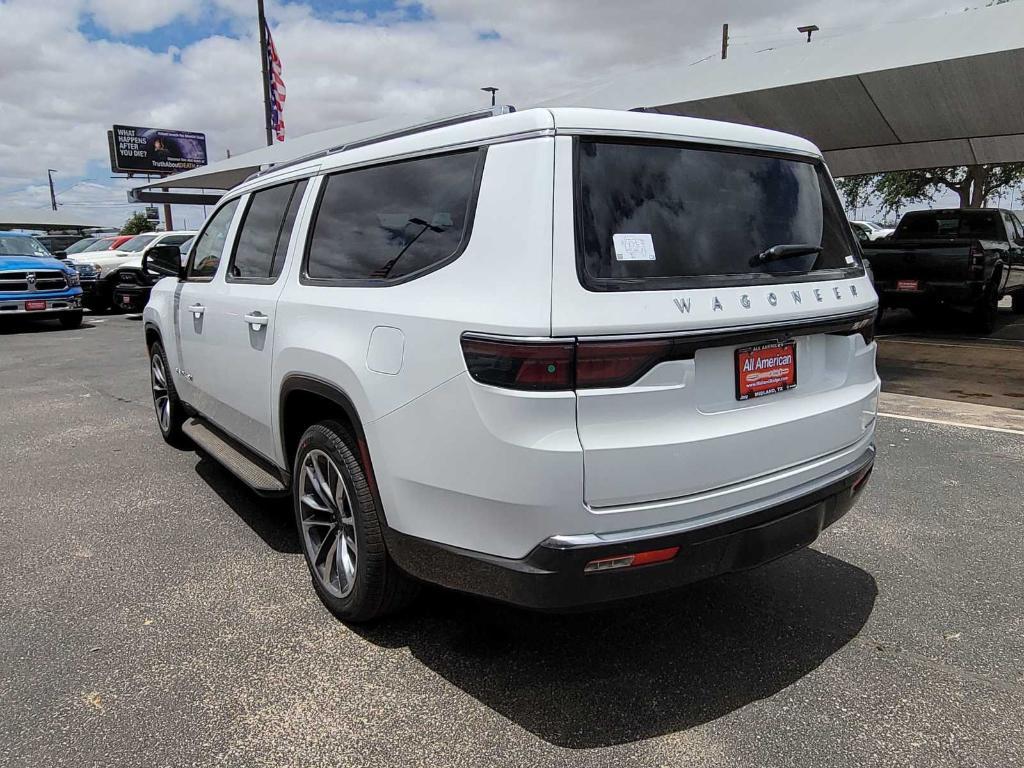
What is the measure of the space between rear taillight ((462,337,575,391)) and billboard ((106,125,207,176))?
6014 cm

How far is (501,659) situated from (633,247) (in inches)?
62.5

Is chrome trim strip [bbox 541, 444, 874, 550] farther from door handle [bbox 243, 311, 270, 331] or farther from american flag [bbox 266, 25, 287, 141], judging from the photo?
american flag [bbox 266, 25, 287, 141]

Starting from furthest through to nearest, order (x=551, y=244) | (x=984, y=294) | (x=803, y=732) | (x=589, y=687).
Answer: (x=984, y=294) → (x=589, y=687) → (x=803, y=732) → (x=551, y=244)

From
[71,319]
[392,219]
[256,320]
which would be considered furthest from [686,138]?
[71,319]

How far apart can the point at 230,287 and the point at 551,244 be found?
233 centimetres

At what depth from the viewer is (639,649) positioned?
9.36ft

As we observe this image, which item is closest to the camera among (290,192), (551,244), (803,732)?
(551,244)

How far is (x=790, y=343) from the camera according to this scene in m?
2.52

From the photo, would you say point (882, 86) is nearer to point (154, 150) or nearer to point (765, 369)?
point (765, 369)

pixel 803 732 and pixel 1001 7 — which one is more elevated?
pixel 1001 7

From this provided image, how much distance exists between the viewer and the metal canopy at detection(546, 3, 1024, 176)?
812cm

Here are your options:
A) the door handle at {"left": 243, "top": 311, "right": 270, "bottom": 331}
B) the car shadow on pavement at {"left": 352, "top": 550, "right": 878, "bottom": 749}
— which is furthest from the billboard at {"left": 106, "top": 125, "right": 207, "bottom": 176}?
Answer: the car shadow on pavement at {"left": 352, "top": 550, "right": 878, "bottom": 749}

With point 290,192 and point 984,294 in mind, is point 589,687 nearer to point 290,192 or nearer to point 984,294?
point 290,192

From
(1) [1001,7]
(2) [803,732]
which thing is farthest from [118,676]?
(1) [1001,7]
